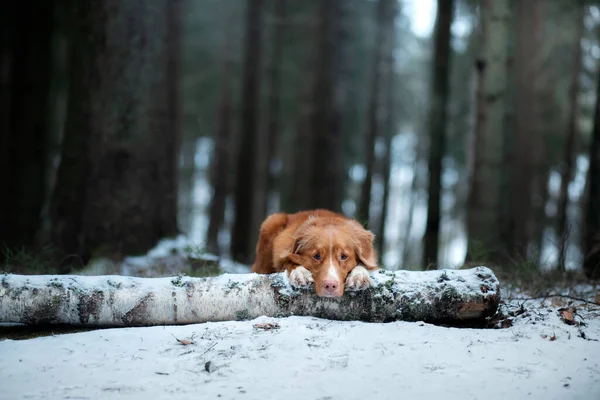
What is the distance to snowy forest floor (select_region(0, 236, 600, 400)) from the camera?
3803 millimetres

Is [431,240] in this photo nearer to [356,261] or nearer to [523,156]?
[356,261]

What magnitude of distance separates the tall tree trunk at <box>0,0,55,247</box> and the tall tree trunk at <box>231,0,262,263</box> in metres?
4.84

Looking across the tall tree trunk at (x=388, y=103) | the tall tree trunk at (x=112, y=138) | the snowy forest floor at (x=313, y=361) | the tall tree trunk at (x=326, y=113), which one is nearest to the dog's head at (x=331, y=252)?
the snowy forest floor at (x=313, y=361)

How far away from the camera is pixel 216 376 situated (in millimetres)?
4059

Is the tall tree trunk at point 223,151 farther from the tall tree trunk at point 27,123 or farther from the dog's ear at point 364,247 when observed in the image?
the dog's ear at point 364,247

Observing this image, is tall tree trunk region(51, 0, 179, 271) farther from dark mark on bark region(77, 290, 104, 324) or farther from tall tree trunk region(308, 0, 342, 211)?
tall tree trunk region(308, 0, 342, 211)

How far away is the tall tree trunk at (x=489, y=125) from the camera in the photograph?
9.13m

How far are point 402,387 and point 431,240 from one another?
6475 mm

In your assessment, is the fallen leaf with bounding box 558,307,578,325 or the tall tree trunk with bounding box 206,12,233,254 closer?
the fallen leaf with bounding box 558,307,578,325

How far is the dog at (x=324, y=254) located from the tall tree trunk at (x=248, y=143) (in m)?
6.99

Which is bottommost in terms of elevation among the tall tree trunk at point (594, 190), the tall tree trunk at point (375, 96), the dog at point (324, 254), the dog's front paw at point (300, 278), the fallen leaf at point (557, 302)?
the fallen leaf at point (557, 302)

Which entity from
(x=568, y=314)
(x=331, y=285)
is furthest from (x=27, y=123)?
(x=568, y=314)

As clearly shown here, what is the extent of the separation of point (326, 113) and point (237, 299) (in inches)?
438

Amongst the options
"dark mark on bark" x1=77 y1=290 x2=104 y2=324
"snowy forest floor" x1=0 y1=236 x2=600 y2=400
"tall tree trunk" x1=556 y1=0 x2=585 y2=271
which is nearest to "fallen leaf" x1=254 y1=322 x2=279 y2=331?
"snowy forest floor" x1=0 y1=236 x2=600 y2=400
